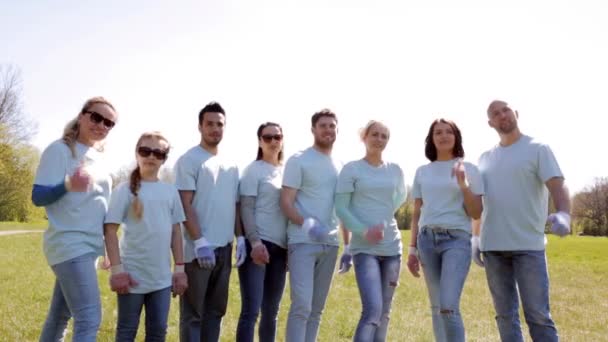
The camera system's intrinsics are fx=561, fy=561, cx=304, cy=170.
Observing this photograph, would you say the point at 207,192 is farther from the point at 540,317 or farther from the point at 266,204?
the point at 540,317

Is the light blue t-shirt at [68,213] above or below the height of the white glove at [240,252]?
above

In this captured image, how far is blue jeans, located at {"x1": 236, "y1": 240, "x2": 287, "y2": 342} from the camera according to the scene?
5199mm

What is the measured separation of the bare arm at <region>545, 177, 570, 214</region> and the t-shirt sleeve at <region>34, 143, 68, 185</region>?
408 centimetres

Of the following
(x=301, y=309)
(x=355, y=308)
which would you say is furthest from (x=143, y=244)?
(x=355, y=308)

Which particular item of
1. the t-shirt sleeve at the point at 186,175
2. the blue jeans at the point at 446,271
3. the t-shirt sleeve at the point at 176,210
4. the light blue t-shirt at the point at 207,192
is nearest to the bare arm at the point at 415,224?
the blue jeans at the point at 446,271

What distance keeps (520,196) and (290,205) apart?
211 centimetres

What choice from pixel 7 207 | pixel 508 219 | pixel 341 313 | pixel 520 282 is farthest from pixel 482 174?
pixel 7 207

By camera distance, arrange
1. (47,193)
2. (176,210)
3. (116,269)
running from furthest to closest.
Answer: (176,210)
(116,269)
(47,193)

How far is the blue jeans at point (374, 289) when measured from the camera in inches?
196

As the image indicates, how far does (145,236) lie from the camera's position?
14.8ft

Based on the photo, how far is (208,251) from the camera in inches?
191

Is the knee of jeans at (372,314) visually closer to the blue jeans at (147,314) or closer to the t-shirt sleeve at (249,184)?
the t-shirt sleeve at (249,184)

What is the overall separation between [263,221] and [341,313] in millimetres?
4381

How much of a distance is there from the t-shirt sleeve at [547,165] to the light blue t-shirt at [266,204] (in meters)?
2.39
